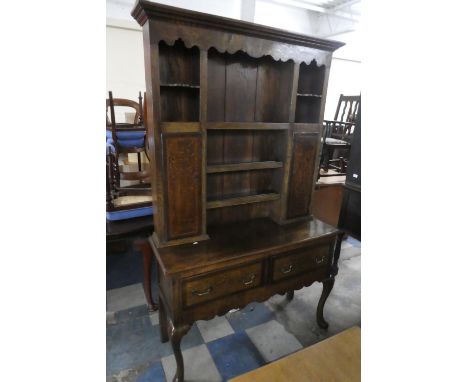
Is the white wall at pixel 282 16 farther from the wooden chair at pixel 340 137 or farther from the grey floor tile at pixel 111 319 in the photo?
the grey floor tile at pixel 111 319

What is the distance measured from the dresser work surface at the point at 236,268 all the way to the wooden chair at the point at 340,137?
61.8 inches

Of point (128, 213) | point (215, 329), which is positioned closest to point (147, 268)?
point (128, 213)

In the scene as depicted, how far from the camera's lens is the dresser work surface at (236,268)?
135cm

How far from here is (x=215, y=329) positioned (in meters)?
1.92

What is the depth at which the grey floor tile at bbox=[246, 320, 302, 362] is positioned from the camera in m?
1.77

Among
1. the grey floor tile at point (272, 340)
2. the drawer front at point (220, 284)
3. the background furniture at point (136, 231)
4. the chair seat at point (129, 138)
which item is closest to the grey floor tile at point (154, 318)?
the background furniture at point (136, 231)

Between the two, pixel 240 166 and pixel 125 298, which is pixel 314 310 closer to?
Answer: pixel 240 166

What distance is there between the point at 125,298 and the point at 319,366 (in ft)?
5.31
